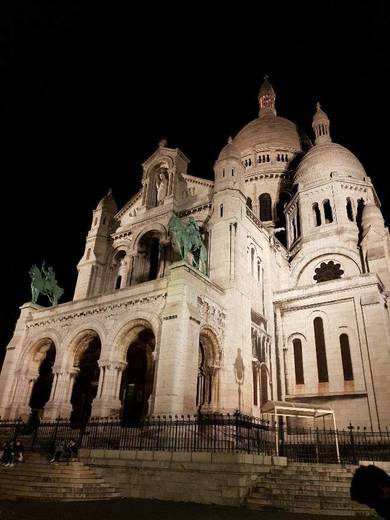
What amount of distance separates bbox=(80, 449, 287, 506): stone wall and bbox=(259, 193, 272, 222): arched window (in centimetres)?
3141

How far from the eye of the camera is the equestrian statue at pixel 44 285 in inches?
1072

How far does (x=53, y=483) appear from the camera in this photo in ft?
40.7

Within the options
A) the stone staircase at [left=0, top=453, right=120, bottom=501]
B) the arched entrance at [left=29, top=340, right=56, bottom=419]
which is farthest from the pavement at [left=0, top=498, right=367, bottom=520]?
the arched entrance at [left=29, top=340, right=56, bottom=419]

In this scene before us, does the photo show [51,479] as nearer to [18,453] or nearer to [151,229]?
[18,453]

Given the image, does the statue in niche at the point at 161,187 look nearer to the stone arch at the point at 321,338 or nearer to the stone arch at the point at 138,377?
the stone arch at the point at 138,377

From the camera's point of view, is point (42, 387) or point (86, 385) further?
point (42, 387)

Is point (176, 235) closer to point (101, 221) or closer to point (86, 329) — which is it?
point (86, 329)

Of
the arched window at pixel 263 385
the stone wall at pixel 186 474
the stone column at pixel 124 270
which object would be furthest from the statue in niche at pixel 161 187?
the stone wall at pixel 186 474

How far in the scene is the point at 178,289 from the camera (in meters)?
19.1

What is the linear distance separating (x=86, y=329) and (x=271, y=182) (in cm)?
2903

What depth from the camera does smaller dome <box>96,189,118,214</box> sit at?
34.0 metres

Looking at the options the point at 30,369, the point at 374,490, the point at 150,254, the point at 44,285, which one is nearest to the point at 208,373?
the point at 30,369

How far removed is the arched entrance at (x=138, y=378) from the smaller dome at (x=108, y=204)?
1398 cm

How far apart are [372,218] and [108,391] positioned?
924 inches
